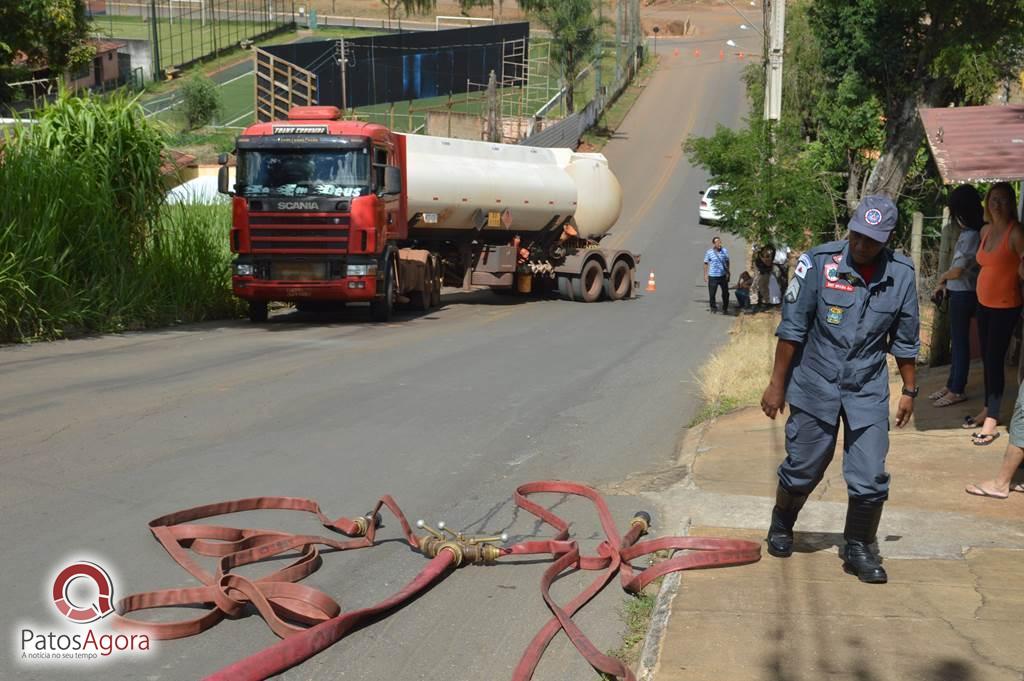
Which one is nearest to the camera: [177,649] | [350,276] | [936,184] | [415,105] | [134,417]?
[177,649]

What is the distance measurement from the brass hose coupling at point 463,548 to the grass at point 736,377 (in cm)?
493

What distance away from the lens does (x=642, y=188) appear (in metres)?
56.5

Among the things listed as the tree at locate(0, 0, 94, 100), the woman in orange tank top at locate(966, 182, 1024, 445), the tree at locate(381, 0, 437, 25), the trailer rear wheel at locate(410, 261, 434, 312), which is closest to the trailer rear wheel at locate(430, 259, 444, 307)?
the trailer rear wheel at locate(410, 261, 434, 312)

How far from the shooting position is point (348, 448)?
9.29 meters

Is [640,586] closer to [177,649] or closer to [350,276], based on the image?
[177,649]

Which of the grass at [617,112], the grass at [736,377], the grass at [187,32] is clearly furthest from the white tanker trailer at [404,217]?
the grass at [187,32]

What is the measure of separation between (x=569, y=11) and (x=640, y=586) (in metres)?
63.2

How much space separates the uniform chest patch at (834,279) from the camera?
5.97 metres

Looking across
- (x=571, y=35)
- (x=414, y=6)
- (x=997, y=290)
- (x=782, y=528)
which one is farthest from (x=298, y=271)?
(x=414, y=6)

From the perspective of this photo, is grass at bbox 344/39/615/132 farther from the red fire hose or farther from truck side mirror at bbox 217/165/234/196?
the red fire hose

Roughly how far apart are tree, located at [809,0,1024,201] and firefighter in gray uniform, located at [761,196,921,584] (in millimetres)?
16068

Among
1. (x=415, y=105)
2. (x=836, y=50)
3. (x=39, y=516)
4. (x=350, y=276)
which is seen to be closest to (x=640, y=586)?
(x=39, y=516)

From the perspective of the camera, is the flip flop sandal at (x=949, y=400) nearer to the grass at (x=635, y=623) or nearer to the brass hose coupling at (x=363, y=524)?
the grass at (x=635, y=623)

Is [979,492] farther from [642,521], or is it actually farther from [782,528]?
[642,521]
